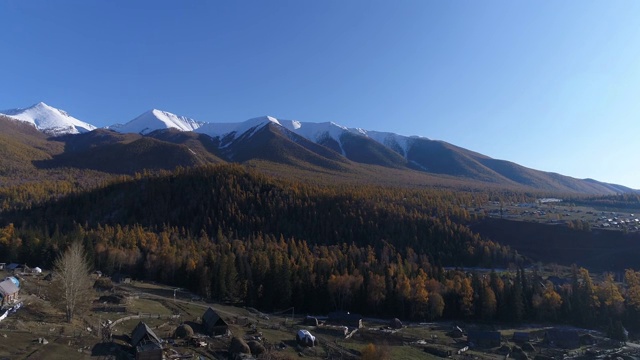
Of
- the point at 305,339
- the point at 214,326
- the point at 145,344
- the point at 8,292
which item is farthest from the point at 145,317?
the point at 305,339

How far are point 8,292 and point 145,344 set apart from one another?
20148mm

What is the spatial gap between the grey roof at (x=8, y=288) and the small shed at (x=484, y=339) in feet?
170

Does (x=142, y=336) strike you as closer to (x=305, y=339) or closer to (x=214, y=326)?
(x=214, y=326)

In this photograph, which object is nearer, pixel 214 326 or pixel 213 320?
pixel 214 326

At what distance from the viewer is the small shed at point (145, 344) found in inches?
1337

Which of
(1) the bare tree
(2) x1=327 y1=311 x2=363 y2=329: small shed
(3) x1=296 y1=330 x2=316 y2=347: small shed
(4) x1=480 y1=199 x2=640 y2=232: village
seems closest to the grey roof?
(1) the bare tree

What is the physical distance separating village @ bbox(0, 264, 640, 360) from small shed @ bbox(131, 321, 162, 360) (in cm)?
7

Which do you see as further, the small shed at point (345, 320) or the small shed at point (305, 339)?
the small shed at point (345, 320)

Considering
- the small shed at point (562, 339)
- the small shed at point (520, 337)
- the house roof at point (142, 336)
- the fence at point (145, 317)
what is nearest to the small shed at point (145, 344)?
the house roof at point (142, 336)

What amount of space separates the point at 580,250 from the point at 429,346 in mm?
81279

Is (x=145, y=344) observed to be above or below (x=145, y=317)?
above

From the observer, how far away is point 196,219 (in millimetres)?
129000

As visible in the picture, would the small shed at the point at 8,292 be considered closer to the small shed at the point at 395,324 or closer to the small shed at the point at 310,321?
the small shed at the point at 310,321

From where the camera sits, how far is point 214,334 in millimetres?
44438
